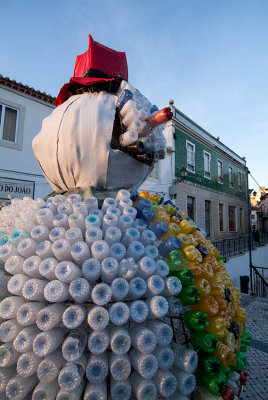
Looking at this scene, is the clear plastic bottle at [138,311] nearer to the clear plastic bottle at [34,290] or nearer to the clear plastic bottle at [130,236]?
the clear plastic bottle at [130,236]

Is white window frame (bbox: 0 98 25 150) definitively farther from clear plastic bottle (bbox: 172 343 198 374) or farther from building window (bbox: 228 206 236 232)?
building window (bbox: 228 206 236 232)

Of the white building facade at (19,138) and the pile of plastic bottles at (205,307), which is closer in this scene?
the pile of plastic bottles at (205,307)

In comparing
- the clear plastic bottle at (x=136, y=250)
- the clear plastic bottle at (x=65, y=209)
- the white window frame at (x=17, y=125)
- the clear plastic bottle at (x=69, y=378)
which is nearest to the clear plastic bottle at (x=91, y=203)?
the clear plastic bottle at (x=65, y=209)

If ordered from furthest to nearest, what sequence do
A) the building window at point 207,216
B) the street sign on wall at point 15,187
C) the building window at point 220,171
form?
the building window at point 220,171 → the building window at point 207,216 → the street sign on wall at point 15,187

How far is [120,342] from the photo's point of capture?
1040 mm

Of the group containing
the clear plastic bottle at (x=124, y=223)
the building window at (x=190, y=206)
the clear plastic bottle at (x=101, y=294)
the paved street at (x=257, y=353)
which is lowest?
the paved street at (x=257, y=353)

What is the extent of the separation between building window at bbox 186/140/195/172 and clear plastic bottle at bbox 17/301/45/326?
11.8 m

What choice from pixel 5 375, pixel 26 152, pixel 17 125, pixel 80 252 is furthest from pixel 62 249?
pixel 17 125

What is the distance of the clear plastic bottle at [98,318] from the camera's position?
1028 mm

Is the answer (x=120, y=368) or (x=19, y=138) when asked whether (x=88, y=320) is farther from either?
(x=19, y=138)

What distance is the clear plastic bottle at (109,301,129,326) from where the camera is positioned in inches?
41.1

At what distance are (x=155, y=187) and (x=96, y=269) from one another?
9.38m

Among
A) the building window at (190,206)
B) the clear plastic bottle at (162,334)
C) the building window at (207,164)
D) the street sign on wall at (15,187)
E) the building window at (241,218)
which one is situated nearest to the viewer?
the clear plastic bottle at (162,334)

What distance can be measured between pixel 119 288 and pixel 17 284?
51 cm
